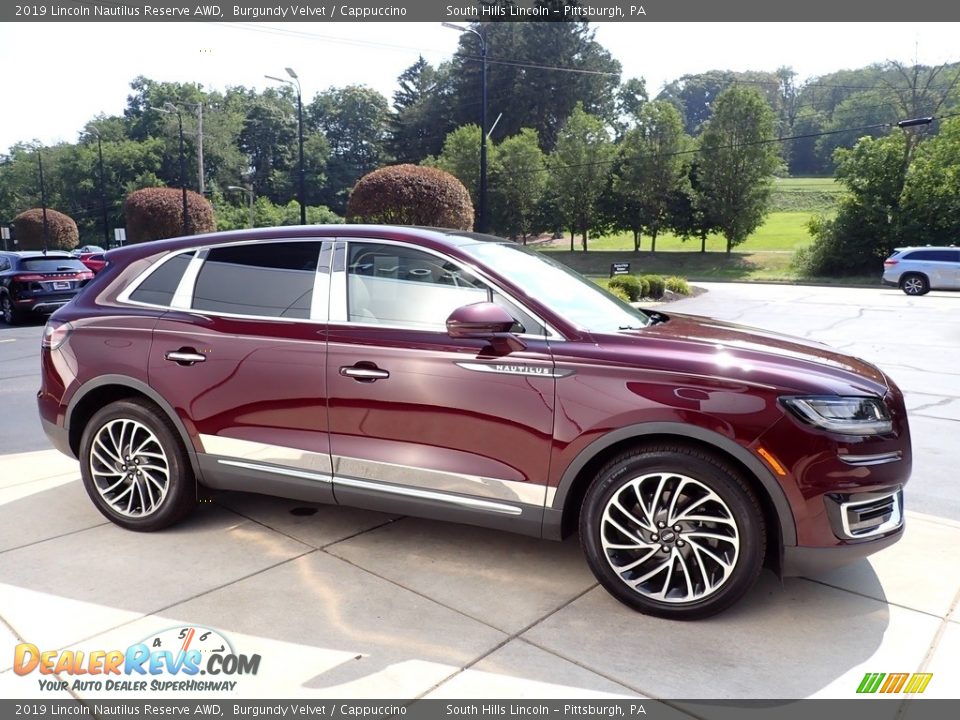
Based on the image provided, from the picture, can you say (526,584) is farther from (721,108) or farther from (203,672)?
(721,108)

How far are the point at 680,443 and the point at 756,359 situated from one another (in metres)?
0.51

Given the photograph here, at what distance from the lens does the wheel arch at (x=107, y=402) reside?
4141 mm

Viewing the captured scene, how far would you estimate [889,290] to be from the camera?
2653cm

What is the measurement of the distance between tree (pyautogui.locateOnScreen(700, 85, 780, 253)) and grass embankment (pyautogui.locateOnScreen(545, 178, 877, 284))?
188 centimetres

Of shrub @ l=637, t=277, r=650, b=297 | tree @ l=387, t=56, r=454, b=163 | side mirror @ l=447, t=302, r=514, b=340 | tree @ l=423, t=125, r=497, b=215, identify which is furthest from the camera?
tree @ l=387, t=56, r=454, b=163

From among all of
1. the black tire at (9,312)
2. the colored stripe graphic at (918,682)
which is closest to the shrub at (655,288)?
the black tire at (9,312)

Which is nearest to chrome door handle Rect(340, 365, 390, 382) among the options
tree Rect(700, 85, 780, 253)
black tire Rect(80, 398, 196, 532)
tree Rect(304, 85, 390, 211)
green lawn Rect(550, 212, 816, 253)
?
black tire Rect(80, 398, 196, 532)

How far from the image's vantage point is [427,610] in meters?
3.39

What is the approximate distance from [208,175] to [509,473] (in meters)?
82.4

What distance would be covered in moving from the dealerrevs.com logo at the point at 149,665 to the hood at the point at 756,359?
6.80 ft

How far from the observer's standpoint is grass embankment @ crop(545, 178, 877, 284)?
116 ft

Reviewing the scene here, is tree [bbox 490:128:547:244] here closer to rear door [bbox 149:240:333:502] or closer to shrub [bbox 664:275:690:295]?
shrub [bbox 664:275:690:295]

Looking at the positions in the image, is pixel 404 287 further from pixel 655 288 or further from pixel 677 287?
pixel 677 287

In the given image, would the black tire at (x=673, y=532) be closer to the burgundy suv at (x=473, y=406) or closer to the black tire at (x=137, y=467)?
the burgundy suv at (x=473, y=406)
